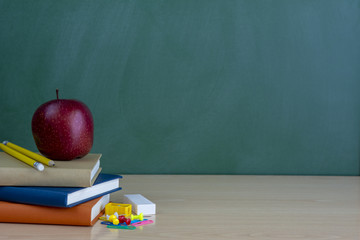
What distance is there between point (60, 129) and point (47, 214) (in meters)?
0.18

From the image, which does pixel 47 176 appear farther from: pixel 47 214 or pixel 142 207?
pixel 142 207

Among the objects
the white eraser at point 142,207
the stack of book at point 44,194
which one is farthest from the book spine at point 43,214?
the white eraser at point 142,207

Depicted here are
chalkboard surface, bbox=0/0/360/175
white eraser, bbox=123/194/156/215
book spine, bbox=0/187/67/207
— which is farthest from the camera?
chalkboard surface, bbox=0/0/360/175

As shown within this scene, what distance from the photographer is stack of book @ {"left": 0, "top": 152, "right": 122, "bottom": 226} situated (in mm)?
675

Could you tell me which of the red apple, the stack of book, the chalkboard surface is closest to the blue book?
the stack of book

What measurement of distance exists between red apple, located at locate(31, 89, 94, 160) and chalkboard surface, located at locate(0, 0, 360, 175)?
1.43ft

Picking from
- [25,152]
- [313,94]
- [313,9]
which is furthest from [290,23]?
[25,152]

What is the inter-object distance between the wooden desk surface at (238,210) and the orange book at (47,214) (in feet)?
0.04

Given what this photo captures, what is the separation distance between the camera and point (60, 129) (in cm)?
78

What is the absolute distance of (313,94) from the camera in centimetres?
127

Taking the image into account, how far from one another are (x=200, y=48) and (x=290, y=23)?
301 millimetres

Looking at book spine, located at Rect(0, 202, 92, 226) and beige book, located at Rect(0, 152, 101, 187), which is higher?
beige book, located at Rect(0, 152, 101, 187)

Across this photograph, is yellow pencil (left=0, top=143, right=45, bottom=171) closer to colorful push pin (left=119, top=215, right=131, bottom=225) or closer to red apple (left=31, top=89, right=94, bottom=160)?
red apple (left=31, top=89, right=94, bottom=160)

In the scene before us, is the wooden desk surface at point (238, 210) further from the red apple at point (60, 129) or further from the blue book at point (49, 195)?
the red apple at point (60, 129)
